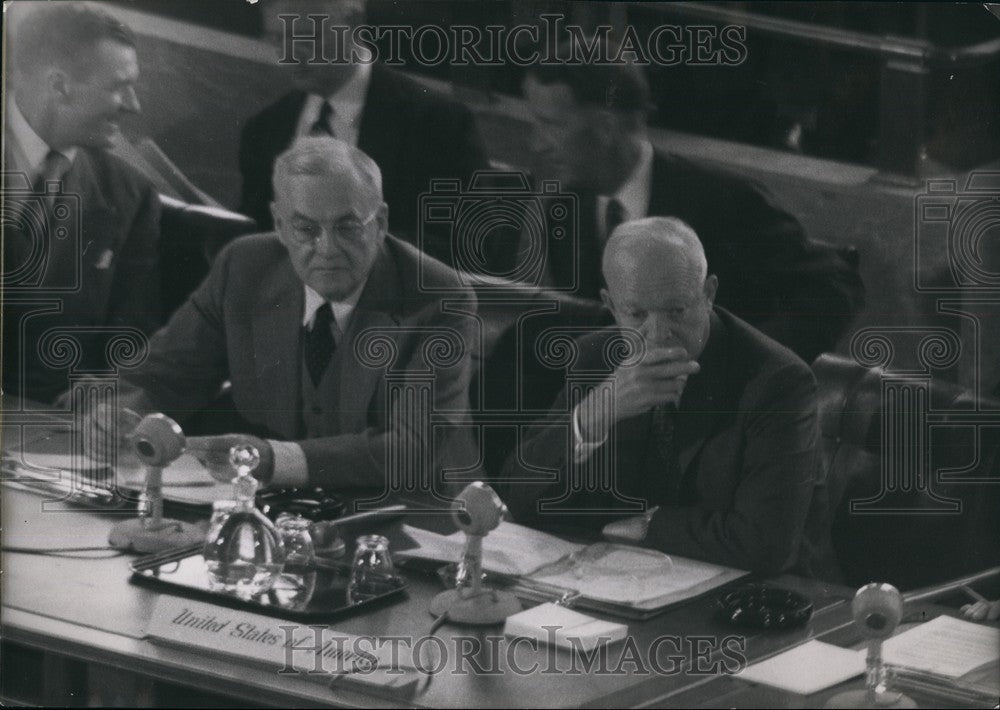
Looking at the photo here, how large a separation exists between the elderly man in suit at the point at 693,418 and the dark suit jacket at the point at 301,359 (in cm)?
25

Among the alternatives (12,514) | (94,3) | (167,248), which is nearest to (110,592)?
(12,514)

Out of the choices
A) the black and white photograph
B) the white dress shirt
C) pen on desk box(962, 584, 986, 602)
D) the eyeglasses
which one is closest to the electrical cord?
the black and white photograph

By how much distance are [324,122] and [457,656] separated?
0.94 m

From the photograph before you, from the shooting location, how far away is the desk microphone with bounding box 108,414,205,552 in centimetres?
238

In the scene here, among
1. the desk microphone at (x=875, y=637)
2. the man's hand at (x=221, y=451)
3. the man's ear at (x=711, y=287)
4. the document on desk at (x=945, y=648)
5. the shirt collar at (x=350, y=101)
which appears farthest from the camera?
the man's hand at (x=221, y=451)

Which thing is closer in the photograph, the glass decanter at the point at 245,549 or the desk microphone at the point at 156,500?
the glass decanter at the point at 245,549

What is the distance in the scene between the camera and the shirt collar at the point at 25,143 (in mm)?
2463

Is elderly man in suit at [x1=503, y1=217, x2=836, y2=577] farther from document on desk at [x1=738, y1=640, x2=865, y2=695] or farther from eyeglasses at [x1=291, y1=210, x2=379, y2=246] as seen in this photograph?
eyeglasses at [x1=291, y1=210, x2=379, y2=246]

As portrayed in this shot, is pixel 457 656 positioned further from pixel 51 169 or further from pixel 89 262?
pixel 51 169

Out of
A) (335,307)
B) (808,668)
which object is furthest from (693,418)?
(335,307)

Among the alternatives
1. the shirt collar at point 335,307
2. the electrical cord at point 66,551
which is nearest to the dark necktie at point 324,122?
the shirt collar at point 335,307

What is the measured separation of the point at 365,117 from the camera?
7.62ft

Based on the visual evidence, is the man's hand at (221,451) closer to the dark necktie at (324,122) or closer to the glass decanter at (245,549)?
the glass decanter at (245,549)

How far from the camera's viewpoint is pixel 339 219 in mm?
2357
